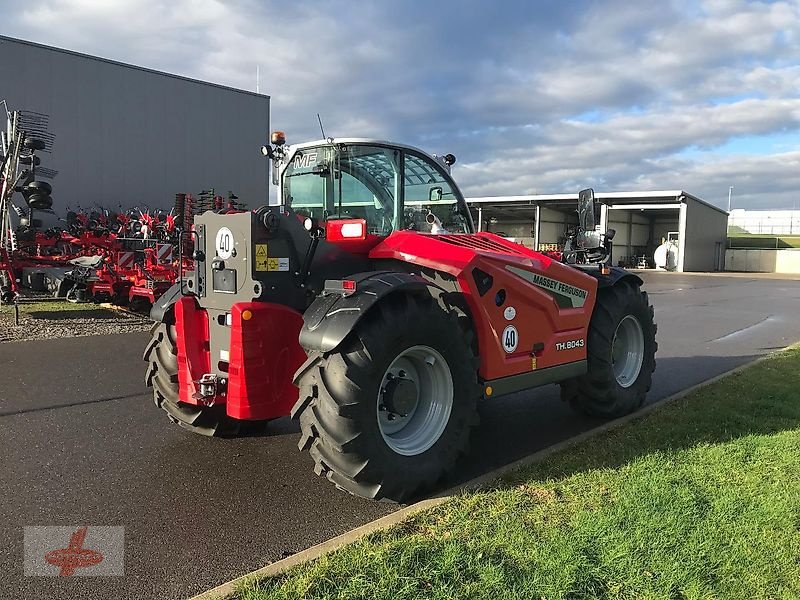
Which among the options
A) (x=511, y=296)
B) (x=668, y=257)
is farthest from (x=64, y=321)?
(x=668, y=257)

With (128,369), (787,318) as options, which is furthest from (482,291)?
(787,318)

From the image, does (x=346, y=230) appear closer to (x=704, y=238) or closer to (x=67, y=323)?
(x=67, y=323)

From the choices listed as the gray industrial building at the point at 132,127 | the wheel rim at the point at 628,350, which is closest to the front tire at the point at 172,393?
the wheel rim at the point at 628,350

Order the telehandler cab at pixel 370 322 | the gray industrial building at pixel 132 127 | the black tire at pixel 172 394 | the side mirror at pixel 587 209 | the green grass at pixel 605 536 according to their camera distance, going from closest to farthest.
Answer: the green grass at pixel 605 536
the telehandler cab at pixel 370 322
the black tire at pixel 172 394
the side mirror at pixel 587 209
the gray industrial building at pixel 132 127

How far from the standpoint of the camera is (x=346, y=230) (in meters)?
4.49

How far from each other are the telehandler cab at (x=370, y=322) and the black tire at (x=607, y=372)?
2 cm

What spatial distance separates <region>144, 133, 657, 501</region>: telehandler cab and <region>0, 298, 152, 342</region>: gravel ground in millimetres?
6247

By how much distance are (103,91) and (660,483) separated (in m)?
21.3

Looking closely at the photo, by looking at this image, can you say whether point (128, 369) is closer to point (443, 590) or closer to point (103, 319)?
point (103, 319)

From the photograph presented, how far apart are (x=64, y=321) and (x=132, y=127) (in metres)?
12.0

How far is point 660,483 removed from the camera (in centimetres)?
409

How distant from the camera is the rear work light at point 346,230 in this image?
4.41 meters

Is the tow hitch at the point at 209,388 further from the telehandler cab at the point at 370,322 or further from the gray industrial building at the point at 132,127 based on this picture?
the gray industrial building at the point at 132,127

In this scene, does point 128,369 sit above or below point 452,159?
below
